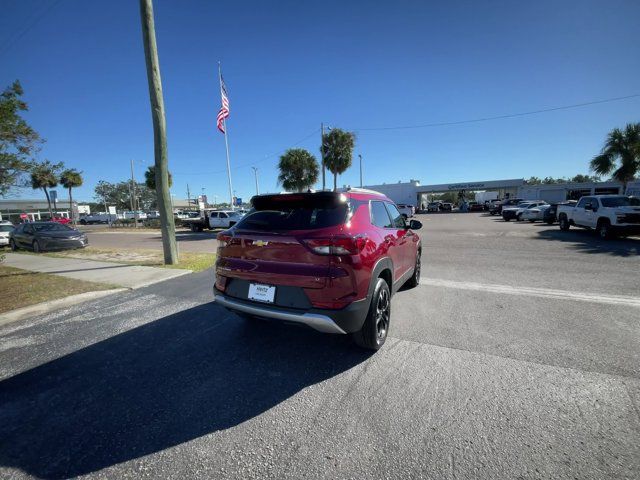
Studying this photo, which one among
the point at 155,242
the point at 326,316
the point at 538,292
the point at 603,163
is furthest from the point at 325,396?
the point at 603,163

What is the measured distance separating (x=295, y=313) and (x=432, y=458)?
150 centimetres

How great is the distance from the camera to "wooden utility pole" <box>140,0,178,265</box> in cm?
798

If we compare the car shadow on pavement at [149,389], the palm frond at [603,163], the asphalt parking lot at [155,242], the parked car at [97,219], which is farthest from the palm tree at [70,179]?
the palm frond at [603,163]

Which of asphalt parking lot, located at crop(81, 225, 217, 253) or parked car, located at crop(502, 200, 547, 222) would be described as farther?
parked car, located at crop(502, 200, 547, 222)

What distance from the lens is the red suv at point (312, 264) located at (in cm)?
274

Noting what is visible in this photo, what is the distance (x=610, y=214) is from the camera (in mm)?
11508

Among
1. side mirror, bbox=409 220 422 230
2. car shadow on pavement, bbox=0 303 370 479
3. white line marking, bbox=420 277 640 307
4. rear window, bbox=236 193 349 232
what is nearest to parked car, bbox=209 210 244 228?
white line marking, bbox=420 277 640 307

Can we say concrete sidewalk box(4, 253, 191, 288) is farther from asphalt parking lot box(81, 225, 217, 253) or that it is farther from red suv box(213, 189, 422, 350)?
red suv box(213, 189, 422, 350)

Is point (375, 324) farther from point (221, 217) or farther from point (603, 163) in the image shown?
point (603, 163)

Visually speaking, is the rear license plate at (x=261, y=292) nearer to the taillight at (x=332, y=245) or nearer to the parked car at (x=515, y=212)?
the taillight at (x=332, y=245)

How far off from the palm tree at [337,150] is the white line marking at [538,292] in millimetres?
27146

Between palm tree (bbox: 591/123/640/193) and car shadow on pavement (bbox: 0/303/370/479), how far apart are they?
36640mm

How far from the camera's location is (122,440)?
207 cm

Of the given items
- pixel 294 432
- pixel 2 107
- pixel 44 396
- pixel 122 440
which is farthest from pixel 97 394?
pixel 2 107
